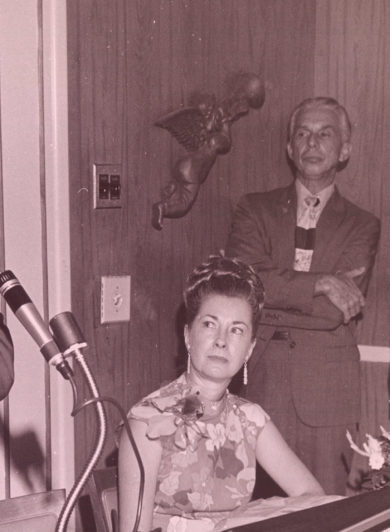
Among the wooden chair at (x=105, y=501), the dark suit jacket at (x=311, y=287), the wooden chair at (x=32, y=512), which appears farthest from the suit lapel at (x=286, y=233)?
the wooden chair at (x=32, y=512)

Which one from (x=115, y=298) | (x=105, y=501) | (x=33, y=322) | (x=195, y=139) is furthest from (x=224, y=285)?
(x=195, y=139)

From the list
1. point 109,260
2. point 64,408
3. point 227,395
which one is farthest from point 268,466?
point 109,260

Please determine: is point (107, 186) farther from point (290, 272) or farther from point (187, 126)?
point (290, 272)

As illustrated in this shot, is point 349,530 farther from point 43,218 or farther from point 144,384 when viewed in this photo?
point 144,384

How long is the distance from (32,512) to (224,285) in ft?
2.66

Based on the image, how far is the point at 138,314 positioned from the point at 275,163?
987mm

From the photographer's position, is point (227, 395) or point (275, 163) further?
point (275, 163)

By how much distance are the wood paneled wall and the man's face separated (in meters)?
0.24

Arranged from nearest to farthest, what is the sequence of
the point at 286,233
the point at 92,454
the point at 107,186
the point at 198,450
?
the point at 92,454
the point at 198,450
the point at 107,186
the point at 286,233

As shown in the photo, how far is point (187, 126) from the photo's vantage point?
2.70 meters

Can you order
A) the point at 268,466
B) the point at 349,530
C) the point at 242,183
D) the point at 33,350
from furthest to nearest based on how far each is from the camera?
the point at 242,183, the point at 33,350, the point at 268,466, the point at 349,530

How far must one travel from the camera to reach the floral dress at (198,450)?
168cm

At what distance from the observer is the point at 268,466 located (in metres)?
1.78

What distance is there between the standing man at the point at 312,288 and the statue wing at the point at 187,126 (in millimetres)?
316
